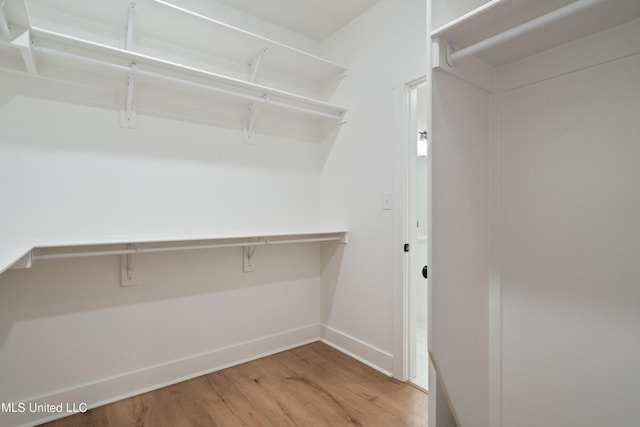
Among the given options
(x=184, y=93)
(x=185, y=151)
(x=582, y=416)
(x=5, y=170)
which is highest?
(x=184, y=93)

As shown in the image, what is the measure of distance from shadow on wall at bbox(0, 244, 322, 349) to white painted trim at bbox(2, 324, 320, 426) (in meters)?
0.37

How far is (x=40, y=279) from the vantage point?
1.63 metres

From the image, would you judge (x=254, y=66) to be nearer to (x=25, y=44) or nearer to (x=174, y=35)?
Result: (x=174, y=35)

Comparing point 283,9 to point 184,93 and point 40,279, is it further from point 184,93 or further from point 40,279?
point 40,279

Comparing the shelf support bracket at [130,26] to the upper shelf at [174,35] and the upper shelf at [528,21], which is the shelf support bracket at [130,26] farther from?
the upper shelf at [528,21]

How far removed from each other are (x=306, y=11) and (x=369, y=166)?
129 centimetres

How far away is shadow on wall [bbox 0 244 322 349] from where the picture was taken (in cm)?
160

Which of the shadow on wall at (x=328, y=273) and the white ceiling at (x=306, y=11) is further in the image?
the shadow on wall at (x=328, y=273)

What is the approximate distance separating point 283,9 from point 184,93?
1002mm

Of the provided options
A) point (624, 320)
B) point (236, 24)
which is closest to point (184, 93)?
point (236, 24)

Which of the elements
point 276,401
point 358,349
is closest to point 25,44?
point 276,401

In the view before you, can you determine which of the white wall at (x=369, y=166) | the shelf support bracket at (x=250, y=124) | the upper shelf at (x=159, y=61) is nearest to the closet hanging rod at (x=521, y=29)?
the white wall at (x=369, y=166)

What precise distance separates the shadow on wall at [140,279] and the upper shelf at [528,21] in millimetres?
1915

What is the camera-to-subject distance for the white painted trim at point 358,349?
2.14 m
